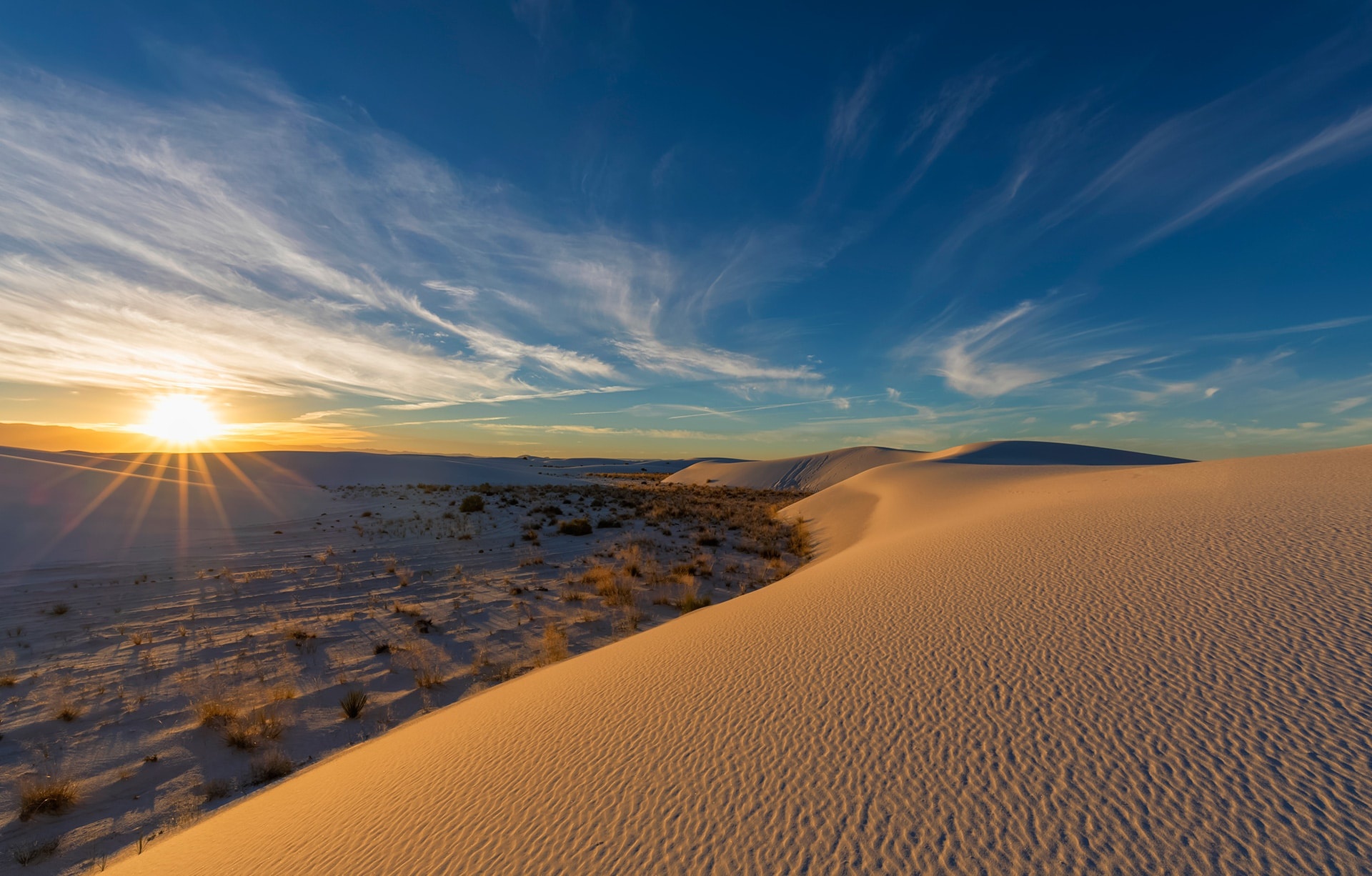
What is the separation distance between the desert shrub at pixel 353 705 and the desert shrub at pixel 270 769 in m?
0.73

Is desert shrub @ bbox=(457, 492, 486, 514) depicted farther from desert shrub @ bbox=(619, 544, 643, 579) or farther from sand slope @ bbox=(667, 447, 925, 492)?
sand slope @ bbox=(667, 447, 925, 492)

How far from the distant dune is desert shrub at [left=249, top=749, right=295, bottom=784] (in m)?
38.6

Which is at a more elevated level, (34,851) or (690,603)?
(690,603)

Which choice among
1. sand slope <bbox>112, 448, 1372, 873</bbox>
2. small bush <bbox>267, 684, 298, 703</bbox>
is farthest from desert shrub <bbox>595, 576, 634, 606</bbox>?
small bush <bbox>267, 684, 298, 703</bbox>

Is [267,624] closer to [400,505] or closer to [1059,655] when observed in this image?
[1059,655]

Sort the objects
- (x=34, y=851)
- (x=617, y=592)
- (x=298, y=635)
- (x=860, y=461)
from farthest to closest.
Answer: (x=860, y=461) < (x=617, y=592) < (x=298, y=635) < (x=34, y=851)

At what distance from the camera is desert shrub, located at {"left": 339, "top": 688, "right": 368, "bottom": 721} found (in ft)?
17.2

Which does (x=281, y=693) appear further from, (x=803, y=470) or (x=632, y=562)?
(x=803, y=470)

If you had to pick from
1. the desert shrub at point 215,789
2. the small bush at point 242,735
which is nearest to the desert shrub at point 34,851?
the desert shrub at point 215,789

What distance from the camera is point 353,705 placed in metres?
5.24

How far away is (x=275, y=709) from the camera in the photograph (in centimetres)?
527

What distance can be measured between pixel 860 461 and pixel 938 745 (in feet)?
205

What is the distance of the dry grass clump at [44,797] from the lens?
3.72 meters

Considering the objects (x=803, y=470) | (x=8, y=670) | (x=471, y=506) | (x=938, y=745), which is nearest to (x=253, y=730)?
(x=8, y=670)
